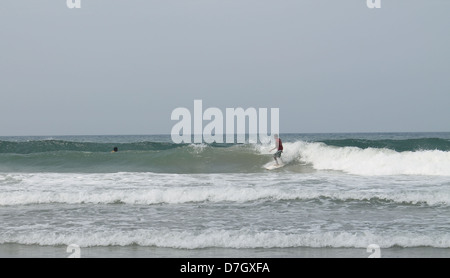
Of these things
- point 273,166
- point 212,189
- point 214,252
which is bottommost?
point 273,166

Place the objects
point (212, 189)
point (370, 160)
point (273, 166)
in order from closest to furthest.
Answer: point (212, 189), point (370, 160), point (273, 166)

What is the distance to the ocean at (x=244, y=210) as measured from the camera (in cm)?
795

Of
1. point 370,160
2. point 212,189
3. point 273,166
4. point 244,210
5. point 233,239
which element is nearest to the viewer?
point 233,239

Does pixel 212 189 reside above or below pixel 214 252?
above

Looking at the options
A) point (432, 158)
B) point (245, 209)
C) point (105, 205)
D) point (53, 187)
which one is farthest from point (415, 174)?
point (53, 187)

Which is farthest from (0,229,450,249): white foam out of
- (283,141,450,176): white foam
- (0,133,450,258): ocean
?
(283,141,450,176): white foam

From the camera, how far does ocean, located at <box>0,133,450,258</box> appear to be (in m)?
7.95

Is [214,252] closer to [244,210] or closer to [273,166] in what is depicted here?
[244,210]

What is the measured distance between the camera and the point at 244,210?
35.7 feet

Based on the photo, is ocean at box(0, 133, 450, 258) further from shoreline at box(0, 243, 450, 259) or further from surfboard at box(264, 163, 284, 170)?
surfboard at box(264, 163, 284, 170)

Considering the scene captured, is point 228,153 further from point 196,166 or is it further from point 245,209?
point 245,209

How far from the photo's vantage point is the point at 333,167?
19.7 meters

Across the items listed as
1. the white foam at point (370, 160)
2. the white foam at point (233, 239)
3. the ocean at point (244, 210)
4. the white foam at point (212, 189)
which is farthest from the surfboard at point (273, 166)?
the white foam at point (233, 239)

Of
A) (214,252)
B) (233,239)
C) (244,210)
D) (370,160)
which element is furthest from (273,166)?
(214,252)
